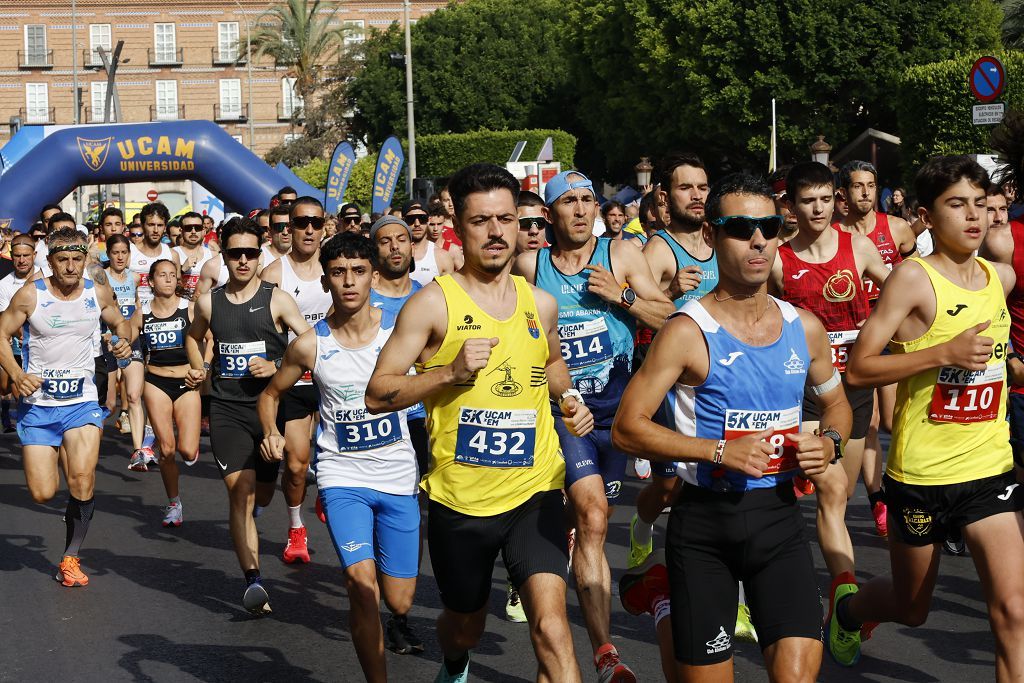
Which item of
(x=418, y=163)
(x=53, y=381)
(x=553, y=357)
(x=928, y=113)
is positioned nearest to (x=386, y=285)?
(x=53, y=381)

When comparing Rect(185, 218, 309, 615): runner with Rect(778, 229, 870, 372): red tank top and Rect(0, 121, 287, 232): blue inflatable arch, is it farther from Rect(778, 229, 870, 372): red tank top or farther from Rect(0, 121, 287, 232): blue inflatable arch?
Rect(0, 121, 287, 232): blue inflatable arch

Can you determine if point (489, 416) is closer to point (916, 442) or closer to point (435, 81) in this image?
point (916, 442)

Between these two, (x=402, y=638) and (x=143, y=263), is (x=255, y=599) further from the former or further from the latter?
(x=143, y=263)

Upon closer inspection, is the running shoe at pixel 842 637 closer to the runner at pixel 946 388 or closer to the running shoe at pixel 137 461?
the runner at pixel 946 388

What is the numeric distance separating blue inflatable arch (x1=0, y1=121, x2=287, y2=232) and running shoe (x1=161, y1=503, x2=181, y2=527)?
55.6 ft

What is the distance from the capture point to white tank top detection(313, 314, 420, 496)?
20.0 ft

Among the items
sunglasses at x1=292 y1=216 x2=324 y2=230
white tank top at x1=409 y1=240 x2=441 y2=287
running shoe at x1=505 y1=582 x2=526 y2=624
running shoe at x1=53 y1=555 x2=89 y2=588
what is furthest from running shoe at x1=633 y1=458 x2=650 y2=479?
running shoe at x1=53 y1=555 x2=89 y2=588

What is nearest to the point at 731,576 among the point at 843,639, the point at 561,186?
the point at 843,639

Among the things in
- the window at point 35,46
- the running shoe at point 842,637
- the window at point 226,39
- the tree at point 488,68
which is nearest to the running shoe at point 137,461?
the running shoe at point 842,637

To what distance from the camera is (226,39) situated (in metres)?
82.4

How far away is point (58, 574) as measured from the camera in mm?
8305

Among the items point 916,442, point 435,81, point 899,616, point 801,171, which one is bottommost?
point 899,616

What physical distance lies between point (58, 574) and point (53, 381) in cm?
118

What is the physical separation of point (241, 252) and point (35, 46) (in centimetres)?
7954
